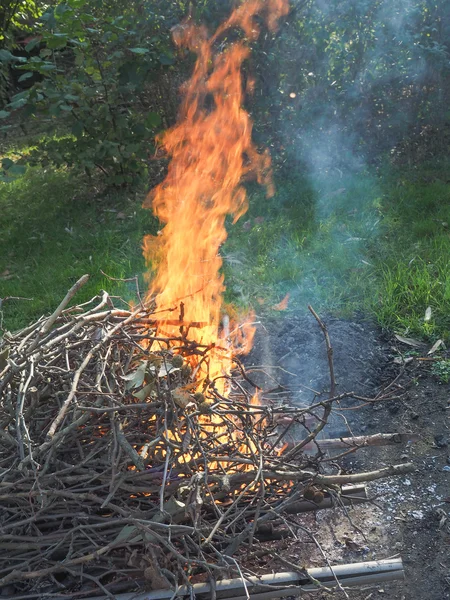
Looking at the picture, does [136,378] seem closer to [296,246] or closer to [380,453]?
[380,453]

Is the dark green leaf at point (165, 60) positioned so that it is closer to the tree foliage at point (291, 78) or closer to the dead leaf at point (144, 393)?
the tree foliage at point (291, 78)

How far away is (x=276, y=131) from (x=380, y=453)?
4017 mm

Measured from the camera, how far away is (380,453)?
3273mm

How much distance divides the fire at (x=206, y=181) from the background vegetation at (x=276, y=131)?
168 millimetres

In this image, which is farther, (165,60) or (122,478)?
(165,60)

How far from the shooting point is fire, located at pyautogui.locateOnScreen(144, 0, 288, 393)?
3555 mm

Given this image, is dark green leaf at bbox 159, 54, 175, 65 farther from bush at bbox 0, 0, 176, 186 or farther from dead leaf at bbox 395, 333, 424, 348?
dead leaf at bbox 395, 333, 424, 348

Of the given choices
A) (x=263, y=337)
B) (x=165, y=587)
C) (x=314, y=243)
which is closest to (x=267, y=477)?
(x=165, y=587)

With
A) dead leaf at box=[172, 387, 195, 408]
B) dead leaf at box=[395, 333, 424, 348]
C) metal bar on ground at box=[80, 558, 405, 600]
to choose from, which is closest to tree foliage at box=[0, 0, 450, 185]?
dead leaf at box=[395, 333, 424, 348]

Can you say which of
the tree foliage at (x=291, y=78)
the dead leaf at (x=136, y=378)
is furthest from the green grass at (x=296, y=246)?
the dead leaf at (x=136, y=378)

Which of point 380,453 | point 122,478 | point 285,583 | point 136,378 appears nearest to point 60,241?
point 136,378

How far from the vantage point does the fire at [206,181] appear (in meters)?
3.55

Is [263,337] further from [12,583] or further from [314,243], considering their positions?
[12,583]

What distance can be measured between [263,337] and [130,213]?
8.68 feet
